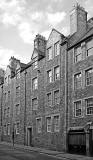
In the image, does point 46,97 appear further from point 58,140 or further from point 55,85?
point 58,140

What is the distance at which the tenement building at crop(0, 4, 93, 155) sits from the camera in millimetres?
27766

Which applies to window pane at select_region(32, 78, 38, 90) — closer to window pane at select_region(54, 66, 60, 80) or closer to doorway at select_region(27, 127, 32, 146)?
window pane at select_region(54, 66, 60, 80)

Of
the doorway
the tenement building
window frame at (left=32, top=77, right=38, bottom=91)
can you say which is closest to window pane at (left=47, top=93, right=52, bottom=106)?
the tenement building

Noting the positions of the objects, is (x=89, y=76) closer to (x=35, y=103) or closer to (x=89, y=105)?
(x=89, y=105)

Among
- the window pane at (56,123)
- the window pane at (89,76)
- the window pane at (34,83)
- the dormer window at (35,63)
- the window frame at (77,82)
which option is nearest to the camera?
the window pane at (89,76)

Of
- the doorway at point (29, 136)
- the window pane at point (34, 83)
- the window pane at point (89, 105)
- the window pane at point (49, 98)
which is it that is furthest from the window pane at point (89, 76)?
Answer: the doorway at point (29, 136)

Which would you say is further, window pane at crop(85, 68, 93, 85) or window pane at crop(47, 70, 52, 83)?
window pane at crop(47, 70, 52, 83)

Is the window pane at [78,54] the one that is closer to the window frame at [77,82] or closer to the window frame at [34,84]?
the window frame at [77,82]

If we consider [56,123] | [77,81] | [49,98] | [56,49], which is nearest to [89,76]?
[77,81]

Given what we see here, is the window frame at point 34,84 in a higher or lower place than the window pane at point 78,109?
higher

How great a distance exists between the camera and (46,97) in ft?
115

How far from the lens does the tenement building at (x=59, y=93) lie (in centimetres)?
2777

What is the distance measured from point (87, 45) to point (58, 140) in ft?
36.3

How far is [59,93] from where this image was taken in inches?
1267
